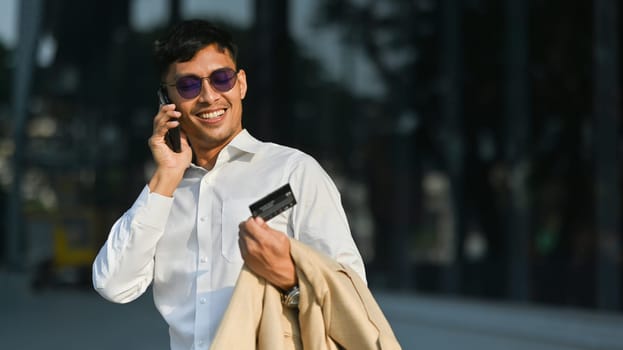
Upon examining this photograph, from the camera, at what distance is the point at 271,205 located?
2549 millimetres

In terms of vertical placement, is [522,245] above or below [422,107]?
below

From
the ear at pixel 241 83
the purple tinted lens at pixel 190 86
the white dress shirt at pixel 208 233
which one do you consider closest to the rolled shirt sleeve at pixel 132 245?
the white dress shirt at pixel 208 233

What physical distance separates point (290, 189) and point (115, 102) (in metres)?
19.2

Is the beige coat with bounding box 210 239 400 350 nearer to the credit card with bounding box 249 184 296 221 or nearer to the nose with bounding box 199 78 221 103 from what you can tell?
the credit card with bounding box 249 184 296 221

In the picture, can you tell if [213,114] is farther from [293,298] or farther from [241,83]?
[293,298]

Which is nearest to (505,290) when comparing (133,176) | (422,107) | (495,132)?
(495,132)

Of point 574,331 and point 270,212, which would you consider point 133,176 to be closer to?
point 574,331

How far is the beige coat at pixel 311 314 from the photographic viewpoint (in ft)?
8.32

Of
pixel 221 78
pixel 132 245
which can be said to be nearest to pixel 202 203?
pixel 132 245

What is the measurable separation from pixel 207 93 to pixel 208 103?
24 millimetres

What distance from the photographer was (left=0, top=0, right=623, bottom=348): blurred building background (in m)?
12.3

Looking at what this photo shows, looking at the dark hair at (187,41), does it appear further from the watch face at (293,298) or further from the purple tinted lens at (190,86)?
the watch face at (293,298)

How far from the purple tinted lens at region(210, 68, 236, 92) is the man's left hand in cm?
45

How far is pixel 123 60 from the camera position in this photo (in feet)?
68.6
